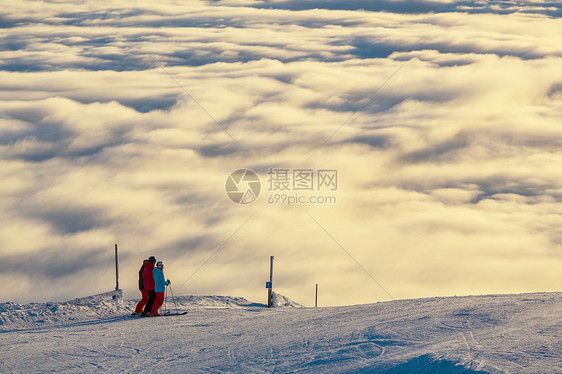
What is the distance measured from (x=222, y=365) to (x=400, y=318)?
11.4 feet

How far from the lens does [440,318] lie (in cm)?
1312

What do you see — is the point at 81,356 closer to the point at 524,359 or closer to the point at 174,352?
the point at 174,352

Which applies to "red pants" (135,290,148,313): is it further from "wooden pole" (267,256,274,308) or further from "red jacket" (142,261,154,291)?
"wooden pole" (267,256,274,308)

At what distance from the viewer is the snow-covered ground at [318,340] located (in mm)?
10719

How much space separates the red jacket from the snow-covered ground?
670 millimetres

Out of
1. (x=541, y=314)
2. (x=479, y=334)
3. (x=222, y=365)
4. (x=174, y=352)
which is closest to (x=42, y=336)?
→ (x=174, y=352)

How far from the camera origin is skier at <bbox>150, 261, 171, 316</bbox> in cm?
1591

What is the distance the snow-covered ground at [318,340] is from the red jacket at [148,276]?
670 mm

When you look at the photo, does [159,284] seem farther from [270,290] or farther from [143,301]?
[270,290]

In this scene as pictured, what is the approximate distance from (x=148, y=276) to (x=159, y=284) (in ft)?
0.91

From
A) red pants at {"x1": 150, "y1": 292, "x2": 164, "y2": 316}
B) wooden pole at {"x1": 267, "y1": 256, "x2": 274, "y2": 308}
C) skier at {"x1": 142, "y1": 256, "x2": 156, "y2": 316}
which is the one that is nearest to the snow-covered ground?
red pants at {"x1": 150, "y1": 292, "x2": 164, "y2": 316}

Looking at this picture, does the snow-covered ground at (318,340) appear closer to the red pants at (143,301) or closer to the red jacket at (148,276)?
the red pants at (143,301)

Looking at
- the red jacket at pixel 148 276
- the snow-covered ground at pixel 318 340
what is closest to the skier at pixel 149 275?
the red jacket at pixel 148 276

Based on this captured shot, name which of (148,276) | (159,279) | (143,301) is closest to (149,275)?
(148,276)
